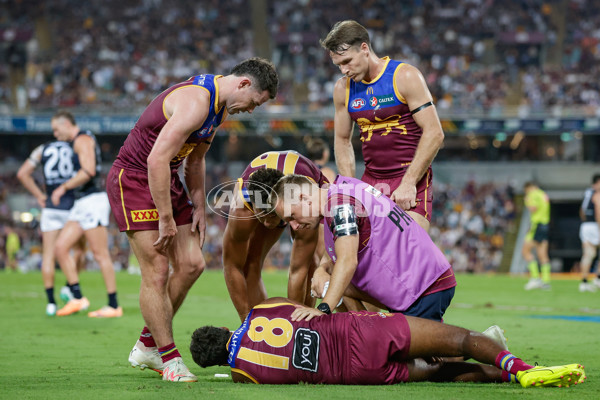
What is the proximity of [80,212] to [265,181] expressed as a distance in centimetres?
614

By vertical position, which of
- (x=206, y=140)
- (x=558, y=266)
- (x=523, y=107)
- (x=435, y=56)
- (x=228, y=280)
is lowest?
(x=558, y=266)

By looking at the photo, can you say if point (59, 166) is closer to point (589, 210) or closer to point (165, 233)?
point (165, 233)

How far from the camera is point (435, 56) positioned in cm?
3631

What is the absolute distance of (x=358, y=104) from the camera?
6.39 metres

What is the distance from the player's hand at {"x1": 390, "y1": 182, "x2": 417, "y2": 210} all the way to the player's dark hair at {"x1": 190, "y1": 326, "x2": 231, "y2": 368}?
173 cm

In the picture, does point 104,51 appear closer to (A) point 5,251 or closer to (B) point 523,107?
(A) point 5,251

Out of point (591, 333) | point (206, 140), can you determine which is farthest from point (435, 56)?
point (206, 140)

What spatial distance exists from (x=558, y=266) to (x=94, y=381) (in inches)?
1156

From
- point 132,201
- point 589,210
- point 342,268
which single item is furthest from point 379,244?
point 589,210

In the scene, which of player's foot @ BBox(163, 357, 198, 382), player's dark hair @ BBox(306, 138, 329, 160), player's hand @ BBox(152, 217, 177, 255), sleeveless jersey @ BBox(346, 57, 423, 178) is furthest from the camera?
player's dark hair @ BBox(306, 138, 329, 160)

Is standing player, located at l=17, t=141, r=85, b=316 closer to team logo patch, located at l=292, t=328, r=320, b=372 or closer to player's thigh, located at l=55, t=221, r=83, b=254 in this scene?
player's thigh, located at l=55, t=221, r=83, b=254

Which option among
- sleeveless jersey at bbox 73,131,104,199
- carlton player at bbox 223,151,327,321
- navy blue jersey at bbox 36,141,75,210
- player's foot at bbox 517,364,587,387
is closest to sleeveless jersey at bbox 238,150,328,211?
carlton player at bbox 223,151,327,321

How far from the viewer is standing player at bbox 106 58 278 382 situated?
5391 millimetres

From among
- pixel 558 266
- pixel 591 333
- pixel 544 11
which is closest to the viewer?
pixel 591 333
